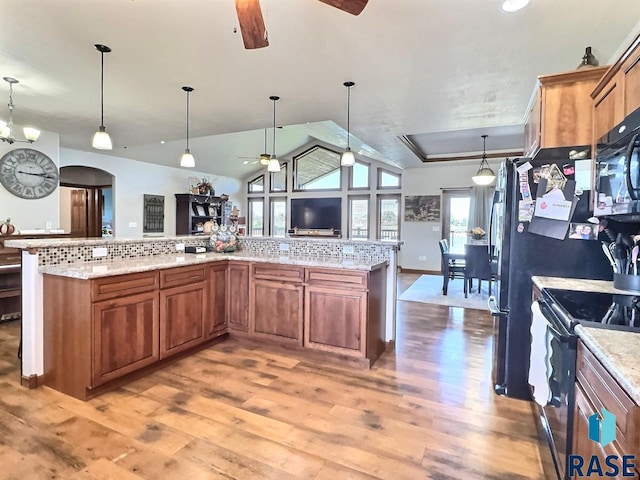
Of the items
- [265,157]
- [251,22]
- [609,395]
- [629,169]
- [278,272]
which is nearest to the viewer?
[609,395]

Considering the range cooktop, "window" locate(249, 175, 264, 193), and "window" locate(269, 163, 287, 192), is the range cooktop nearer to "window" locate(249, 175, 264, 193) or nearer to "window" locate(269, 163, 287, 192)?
"window" locate(269, 163, 287, 192)

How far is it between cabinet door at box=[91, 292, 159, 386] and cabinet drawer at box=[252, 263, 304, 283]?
960 millimetres

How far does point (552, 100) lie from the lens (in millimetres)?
2184

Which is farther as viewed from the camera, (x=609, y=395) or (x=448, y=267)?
(x=448, y=267)

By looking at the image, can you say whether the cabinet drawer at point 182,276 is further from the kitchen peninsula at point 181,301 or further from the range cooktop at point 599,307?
the range cooktop at point 599,307

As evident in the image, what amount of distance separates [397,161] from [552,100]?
18.1 feet

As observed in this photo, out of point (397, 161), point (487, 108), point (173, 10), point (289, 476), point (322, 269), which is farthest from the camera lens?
point (397, 161)

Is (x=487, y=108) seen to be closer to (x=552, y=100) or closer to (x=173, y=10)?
(x=552, y=100)

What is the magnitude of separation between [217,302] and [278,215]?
733 centimetres

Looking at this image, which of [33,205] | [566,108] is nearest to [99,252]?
[33,205]

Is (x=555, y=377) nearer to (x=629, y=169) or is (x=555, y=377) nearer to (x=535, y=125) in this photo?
(x=629, y=169)

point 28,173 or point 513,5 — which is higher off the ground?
point 513,5

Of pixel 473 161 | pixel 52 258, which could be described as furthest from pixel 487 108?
pixel 52 258

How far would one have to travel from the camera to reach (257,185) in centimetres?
1085
